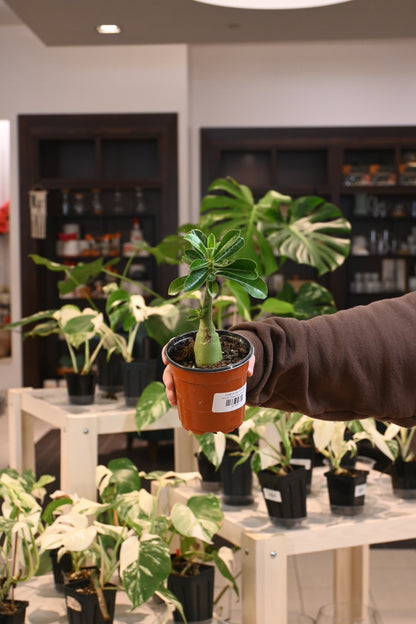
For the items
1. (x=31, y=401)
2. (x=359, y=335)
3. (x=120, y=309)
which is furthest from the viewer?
(x=31, y=401)

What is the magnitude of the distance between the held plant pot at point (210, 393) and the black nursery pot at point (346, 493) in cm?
106

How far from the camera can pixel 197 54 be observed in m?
7.43

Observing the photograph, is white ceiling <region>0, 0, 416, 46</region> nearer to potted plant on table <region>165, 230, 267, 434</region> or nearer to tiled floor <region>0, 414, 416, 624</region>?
tiled floor <region>0, 414, 416, 624</region>

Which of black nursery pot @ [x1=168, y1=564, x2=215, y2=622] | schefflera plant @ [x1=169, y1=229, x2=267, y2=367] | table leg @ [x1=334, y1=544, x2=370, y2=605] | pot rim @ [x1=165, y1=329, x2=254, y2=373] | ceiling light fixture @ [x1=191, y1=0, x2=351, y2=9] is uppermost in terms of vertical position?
ceiling light fixture @ [x1=191, y1=0, x2=351, y2=9]

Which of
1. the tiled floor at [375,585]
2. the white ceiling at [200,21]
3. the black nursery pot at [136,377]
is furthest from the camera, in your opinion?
the white ceiling at [200,21]

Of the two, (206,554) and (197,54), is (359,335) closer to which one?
(206,554)

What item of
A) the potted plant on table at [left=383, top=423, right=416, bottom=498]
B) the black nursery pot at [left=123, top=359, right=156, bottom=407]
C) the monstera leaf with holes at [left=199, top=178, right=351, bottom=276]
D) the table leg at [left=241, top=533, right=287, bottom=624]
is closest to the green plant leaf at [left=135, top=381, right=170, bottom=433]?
the black nursery pot at [left=123, top=359, right=156, bottom=407]

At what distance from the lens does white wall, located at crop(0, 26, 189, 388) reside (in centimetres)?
703

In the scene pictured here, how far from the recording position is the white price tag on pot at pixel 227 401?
3.14 ft

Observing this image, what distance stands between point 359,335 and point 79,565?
1.18m

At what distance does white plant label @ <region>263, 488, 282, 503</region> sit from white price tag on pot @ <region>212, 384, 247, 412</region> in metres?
0.97

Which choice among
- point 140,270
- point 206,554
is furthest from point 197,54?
point 206,554

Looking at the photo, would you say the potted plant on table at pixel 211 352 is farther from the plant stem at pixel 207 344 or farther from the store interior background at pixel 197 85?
the store interior background at pixel 197 85

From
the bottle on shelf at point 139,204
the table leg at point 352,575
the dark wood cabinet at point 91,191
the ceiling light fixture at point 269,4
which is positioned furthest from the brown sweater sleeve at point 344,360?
the bottle on shelf at point 139,204
